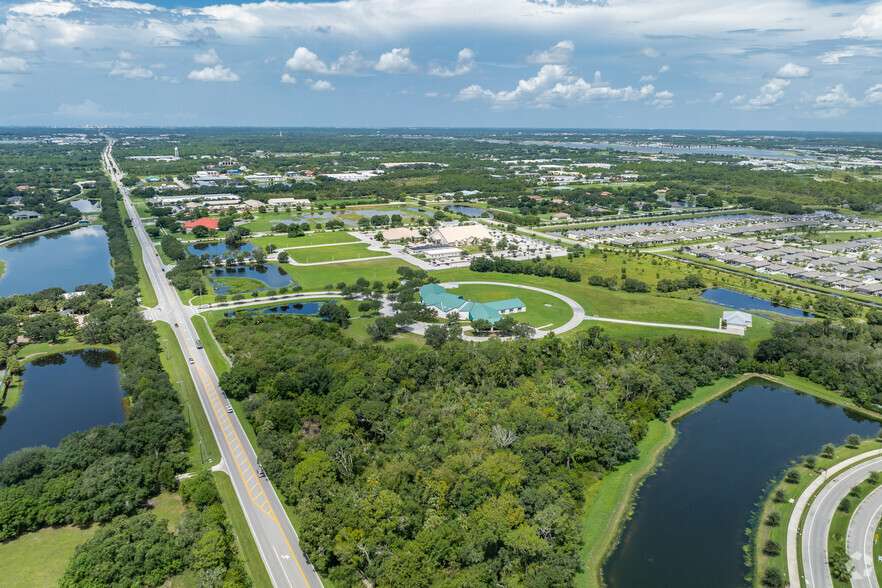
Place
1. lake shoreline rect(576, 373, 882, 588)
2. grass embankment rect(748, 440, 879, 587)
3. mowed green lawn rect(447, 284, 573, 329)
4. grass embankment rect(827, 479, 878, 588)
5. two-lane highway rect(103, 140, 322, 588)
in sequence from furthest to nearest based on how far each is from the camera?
1. mowed green lawn rect(447, 284, 573, 329)
2. lake shoreline rect(576, 373, 882, 588)
3. grass embankment rect(827, 479, 878, 588)
4. grass embankment rect(748, 440, 879, 587)
5. two-lane highway rect(103, 140, 322, 588)

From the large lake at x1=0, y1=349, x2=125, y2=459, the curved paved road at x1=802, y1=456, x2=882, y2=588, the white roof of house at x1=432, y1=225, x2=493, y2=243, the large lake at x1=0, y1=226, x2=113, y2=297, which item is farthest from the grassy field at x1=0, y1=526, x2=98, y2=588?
the white roof of house at x1=432, y1=225, x2=493, y2=243

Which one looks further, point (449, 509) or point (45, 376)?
point (45, 376)

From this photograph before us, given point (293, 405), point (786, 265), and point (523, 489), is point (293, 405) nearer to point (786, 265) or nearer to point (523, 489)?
point (523, 489)

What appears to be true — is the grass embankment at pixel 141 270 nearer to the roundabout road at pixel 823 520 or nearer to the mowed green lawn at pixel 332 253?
the mowed green lawn at pixel 332 253

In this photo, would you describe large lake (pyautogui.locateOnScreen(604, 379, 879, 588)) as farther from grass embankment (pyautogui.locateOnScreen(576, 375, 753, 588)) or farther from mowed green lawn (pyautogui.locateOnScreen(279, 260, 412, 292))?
mowed green lawn (pyautogui.locateOnScreen(279, 260, 412, 292))

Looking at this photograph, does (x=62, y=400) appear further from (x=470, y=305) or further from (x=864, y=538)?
(x=864, y=538)

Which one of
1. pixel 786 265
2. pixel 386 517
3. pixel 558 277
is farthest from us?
pixel 786 265

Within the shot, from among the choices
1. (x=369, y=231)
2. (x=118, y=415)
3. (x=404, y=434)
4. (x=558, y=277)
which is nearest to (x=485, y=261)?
(x=558, y=277)
